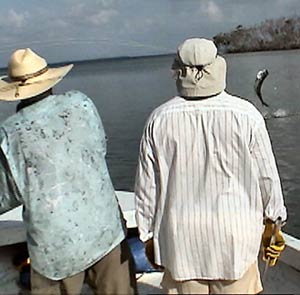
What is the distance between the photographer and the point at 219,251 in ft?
7.41

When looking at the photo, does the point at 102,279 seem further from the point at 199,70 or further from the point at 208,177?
the point at 199,70

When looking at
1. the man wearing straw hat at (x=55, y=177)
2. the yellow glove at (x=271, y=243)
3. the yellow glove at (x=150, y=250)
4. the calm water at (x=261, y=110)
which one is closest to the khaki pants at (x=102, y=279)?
the man wearing straw hat at (x=55, y=177)

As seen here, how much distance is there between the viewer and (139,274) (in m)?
3.77

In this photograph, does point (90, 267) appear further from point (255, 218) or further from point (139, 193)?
point (255, 218)

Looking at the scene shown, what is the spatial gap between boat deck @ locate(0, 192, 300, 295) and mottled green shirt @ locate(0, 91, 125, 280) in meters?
1.01

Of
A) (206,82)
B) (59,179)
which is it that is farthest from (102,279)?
(206,82)

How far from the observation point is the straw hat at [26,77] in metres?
2.47

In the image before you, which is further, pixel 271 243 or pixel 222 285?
pixel 271 243

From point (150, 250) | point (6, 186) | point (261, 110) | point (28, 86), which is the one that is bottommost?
point (261, 110)

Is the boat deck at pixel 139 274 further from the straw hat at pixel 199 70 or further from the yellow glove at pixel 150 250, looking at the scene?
the straw hat at pixel 199 70

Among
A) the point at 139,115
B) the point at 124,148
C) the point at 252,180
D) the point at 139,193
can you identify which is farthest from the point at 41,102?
the point at 139,115

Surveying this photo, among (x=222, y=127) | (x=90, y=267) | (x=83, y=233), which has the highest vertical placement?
(x=222, y=127)

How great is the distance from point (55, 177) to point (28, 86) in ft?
1.21

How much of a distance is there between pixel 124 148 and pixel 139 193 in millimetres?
13693
